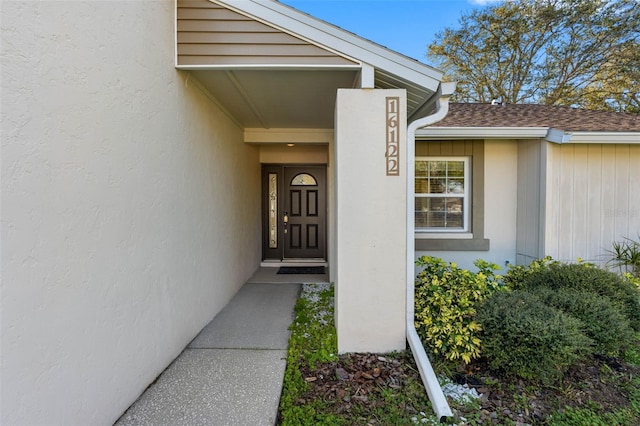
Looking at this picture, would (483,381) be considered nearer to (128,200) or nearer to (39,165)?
(128,200)

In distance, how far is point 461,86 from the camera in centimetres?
1395

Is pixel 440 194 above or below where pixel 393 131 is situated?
below

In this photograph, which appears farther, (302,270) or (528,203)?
(302,270)

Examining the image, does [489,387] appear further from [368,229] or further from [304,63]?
[304,63]

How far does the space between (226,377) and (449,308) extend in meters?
2.22

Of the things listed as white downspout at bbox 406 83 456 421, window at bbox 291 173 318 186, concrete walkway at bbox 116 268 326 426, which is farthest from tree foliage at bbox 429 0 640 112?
concrete walkway at bbox 116 268 326 426

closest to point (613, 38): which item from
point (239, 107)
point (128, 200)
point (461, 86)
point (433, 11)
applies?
point (461, 86)

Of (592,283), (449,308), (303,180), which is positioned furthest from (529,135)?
(303,180)

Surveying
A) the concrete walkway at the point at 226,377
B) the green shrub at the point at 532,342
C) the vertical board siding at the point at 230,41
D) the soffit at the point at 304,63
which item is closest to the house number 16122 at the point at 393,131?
the soffit at the point at 304,63

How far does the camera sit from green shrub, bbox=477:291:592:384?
2463 mm

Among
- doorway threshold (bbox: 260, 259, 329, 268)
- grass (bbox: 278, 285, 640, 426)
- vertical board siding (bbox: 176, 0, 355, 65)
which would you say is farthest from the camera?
doorway threshold (bbox: 260, 259, 329, 268)

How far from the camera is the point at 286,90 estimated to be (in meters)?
3.71

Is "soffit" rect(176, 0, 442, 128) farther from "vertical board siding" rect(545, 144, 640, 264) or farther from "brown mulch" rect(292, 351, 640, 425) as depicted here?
"vertical board siding" rect(545, 144, 640, 264)

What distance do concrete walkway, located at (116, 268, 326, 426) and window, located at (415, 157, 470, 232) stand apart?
306cm
